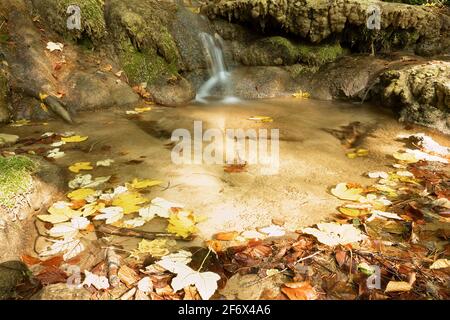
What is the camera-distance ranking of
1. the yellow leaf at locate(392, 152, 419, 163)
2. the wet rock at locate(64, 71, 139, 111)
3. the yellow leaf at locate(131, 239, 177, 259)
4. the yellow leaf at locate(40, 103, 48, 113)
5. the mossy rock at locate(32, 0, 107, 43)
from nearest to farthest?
the yellow leaf at locate(131, 239, 177, 259)
the yellow leaf at locate(392, 152, 419, 163)
the yellow leaf at locate(40, 103, 48, 113)
the wet rock at locate(64, 71, 139, 111)
the mossy rock at locate(32, 0, 107, 43)

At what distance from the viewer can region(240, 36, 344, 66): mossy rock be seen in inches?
298

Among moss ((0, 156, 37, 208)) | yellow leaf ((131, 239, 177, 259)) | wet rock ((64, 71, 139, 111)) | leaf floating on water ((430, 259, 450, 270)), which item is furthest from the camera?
wet rock ((64, 71, 139, 111))

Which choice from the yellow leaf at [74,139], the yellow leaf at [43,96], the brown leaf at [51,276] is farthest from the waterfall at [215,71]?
the brown leaf at [51,276]

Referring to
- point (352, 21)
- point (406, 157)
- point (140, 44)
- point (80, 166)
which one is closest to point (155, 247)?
point (80, 166)

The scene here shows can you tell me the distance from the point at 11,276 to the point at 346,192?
2.37 metres

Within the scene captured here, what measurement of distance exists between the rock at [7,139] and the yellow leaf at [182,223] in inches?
101

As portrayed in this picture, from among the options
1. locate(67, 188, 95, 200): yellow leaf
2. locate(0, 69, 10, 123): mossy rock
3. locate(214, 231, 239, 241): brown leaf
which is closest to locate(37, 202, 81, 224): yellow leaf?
locate(67, 188, 95, 200): yellow leaf

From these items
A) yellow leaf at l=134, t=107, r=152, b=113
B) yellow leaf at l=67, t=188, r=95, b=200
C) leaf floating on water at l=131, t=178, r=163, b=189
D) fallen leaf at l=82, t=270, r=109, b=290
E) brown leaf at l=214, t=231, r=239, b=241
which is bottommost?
fallen leaf at l=82, t=270, r=109, b=290

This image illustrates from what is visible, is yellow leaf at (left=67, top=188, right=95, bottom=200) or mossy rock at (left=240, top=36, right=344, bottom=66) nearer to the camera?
yellow leaf at (left=67, top=188, right=95, bottom=200)

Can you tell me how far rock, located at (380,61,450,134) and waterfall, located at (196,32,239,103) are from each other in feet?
9.12

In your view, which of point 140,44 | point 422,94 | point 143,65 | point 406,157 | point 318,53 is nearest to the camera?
point 406,157

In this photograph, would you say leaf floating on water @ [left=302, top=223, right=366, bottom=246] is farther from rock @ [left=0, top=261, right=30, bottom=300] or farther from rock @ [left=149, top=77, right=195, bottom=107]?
rock @ [left=149, top=77, right=195, bottom=107]

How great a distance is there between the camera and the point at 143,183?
2979 millimetres

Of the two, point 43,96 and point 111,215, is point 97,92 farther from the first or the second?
point 111,215
